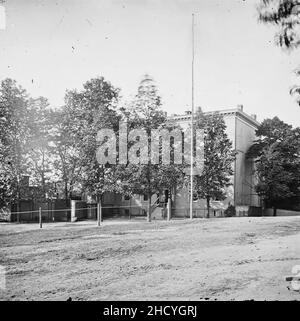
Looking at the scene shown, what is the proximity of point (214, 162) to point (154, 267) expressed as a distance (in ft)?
90.4

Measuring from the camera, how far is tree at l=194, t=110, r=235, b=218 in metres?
35.8

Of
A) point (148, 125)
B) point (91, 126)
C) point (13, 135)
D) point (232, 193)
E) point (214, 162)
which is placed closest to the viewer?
point (91, 126)

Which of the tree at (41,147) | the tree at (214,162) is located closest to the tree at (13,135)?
the tree at (41,147)

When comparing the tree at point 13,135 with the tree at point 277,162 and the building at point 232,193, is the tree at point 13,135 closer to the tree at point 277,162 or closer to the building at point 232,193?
the building at point 232,193

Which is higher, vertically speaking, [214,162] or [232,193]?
[214,162]

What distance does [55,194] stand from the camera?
118 ft

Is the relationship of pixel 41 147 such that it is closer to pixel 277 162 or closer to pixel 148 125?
pixel 148 125

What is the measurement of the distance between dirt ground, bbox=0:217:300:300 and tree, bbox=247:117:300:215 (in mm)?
26364

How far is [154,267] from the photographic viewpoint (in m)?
9.36

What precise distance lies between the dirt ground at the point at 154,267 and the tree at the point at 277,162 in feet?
86.5

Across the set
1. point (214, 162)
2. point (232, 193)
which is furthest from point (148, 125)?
point (232, 193)

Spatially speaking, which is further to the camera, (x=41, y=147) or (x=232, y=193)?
(x=232, y=193)
